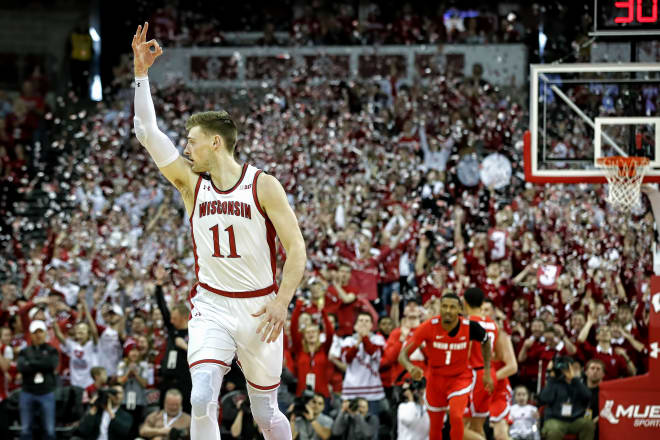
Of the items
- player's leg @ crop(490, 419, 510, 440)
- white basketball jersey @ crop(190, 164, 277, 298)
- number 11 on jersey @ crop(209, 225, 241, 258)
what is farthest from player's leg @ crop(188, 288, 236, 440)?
player's leg @ crop(490, 419, 510, 440)

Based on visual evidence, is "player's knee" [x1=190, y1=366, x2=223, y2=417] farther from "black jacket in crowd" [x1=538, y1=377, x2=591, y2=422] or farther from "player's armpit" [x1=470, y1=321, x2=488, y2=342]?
"black jacket in crowd" [x1=538, y1=377, x2=591, y2=422]

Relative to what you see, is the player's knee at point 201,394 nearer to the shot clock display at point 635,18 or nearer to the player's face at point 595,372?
the shot clock display at point 635,18

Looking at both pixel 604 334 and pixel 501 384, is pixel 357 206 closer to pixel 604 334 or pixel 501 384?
pixel 604 334

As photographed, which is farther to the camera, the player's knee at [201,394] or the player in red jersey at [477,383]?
the player in red jersey at [477,383]

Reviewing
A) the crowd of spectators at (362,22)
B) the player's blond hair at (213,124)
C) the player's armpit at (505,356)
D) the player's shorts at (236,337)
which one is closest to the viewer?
the player's shorts at (236,337)

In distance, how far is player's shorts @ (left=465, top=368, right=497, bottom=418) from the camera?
948 centimetres

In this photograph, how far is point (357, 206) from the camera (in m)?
16.3

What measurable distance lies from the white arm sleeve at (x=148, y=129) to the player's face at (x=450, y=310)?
384 centimetres

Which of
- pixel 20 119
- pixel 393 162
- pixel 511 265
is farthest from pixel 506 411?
pixel 20 119

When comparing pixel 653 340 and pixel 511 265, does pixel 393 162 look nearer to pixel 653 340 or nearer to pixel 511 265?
pixel 511 265

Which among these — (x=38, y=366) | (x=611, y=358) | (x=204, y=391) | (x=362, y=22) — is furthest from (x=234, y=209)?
(x=362, y=22)

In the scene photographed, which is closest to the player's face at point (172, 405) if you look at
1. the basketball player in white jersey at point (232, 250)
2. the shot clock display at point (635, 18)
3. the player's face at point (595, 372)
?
the player's face at point (595, 372)

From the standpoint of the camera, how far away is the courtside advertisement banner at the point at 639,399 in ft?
34.3

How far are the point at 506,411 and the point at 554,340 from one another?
2283 mm
